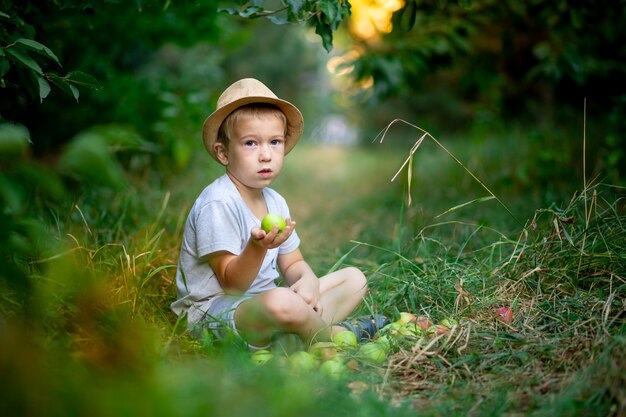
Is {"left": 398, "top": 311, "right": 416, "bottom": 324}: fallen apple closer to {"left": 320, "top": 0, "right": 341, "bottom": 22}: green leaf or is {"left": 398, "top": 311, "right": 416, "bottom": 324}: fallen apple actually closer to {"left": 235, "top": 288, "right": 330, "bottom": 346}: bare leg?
{"left": 235, "top": 288, "right": 330, "bottom": 346}: bare leg

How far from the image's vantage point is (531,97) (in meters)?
8.37

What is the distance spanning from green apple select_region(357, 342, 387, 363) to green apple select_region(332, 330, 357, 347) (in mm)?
90

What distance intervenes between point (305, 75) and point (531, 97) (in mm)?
5108

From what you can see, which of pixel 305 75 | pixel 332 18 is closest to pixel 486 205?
pixel 332 18

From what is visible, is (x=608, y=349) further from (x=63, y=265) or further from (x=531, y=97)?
(x=531, y=97)

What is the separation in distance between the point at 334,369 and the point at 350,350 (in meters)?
0.22

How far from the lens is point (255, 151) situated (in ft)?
7.38

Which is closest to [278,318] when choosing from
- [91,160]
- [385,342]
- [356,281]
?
[385,342]

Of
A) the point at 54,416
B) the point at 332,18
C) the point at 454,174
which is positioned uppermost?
the point at 332,18

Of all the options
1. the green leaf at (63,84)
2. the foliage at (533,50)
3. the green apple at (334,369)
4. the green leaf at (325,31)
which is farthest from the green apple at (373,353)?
the foliage at (533,50)

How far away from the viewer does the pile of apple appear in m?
1.85

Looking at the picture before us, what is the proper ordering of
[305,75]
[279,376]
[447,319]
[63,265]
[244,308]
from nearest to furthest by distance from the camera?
[63,265], [279,376], [244,308], [447,319], [305,75]

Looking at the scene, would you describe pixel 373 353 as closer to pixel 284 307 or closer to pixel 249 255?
pixel 284 307

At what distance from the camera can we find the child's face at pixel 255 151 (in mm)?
2246
